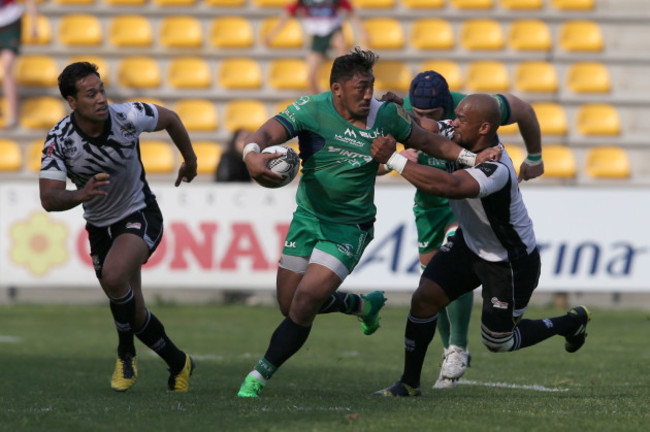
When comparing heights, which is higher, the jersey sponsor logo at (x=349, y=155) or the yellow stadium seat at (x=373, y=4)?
the yellow stadium seat at (x=373, y=4)

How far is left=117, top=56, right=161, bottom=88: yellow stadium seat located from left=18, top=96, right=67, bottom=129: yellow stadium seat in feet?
3.81

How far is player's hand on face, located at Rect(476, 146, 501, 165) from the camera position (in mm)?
6777

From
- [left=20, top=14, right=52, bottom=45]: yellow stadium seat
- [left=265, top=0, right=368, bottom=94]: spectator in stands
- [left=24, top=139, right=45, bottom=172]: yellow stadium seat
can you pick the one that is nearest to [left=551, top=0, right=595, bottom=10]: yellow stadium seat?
[left=265, top=0, right=368, bottom=94]: spectator in stands

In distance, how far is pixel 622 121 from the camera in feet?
60.7

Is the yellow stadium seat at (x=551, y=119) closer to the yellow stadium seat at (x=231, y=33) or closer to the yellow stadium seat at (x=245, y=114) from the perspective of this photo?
the yellow stadium seat at (x=245, y=114)

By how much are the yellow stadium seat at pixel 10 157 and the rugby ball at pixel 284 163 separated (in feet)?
36.5

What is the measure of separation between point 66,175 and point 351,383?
2.64 metres

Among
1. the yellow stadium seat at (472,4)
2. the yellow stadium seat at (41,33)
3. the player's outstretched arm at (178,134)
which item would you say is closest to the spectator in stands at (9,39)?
the yellow stadium seat at (41,33)

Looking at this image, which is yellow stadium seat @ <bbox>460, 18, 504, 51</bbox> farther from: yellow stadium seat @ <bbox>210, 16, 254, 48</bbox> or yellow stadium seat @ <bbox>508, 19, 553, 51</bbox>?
yellow stadium seat @ <bbox>210, 16, 254, 48</bbox>

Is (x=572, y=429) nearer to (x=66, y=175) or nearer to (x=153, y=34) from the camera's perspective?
(x=66, y=175)

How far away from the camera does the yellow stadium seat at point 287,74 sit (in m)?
18.2

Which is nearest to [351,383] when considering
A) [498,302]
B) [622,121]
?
[498,302]

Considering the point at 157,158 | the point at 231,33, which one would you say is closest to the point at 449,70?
the point at 231,33

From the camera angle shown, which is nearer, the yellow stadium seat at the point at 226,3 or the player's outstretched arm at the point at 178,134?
the player's outstretched arm at the point at 178,134
